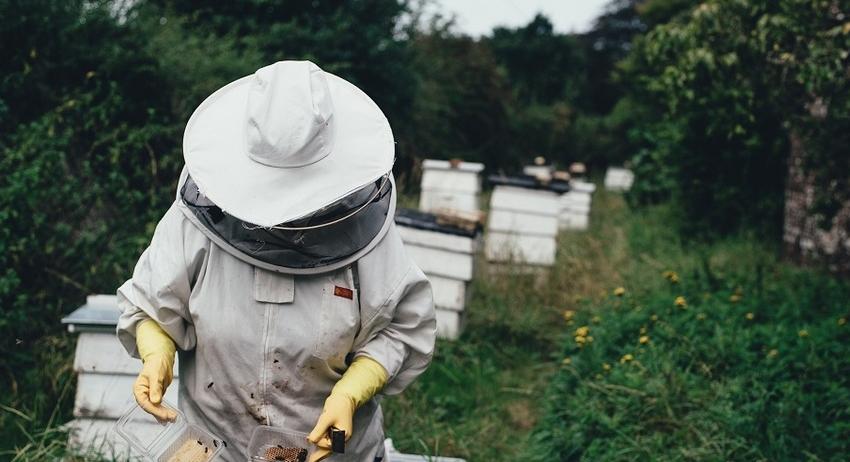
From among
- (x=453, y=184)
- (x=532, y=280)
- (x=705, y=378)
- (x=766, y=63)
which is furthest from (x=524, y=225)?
(x=705, y=378)

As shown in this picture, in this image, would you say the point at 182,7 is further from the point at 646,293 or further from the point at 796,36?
→ the point at 796,36

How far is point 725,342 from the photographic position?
14.2 ft

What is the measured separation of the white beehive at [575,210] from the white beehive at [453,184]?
370 cm

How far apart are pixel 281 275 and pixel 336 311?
19 centimetres

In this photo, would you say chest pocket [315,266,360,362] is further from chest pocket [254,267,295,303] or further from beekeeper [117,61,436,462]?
chest pocket [254,267,295,303]

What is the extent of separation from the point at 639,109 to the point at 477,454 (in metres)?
14.1

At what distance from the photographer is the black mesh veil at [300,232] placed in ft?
6.93

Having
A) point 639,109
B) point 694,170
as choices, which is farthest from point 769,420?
point 639,109

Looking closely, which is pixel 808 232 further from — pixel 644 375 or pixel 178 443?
pixel 178 443

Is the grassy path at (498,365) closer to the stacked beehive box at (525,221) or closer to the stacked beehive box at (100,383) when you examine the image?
the stacked beehive box at (525,221)

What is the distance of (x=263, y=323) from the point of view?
86.9 inches

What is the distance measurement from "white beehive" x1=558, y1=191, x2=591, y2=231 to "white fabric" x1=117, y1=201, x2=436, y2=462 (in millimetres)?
8857

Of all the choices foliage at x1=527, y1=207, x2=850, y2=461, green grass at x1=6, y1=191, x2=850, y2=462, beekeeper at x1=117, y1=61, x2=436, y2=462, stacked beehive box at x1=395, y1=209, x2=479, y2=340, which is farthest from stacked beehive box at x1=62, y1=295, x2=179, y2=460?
stacked beehive box at x1=395, y1=209, x2=479, y2=340

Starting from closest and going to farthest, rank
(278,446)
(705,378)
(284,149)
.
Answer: (284,149) → (278,446) → (705,378)
